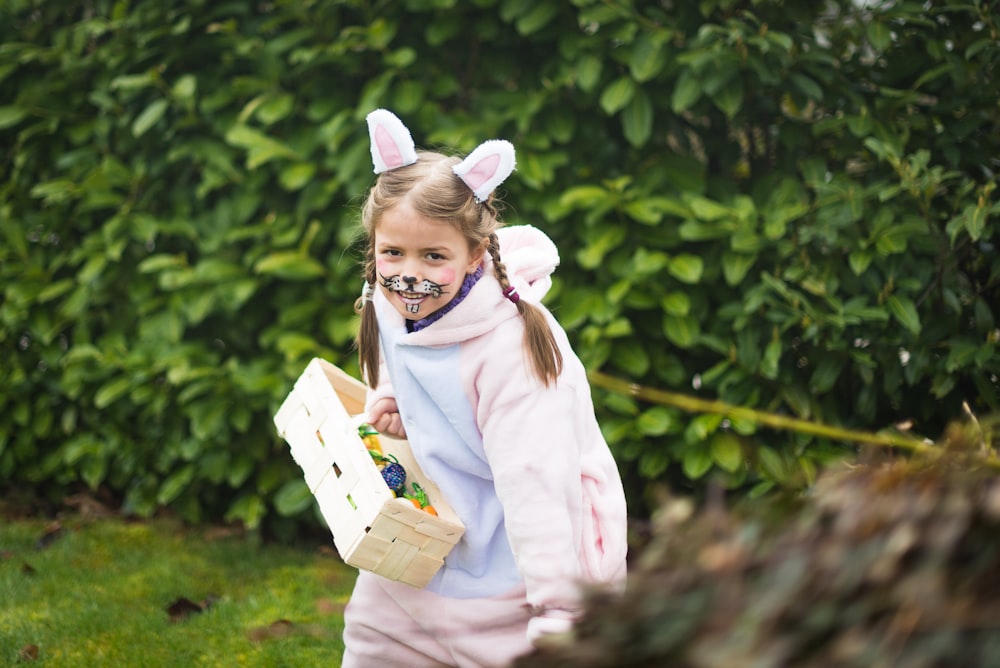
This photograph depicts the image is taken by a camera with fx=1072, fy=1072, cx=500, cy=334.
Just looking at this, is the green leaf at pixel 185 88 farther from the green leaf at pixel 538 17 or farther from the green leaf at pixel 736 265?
the green leaf at pixel 736 265

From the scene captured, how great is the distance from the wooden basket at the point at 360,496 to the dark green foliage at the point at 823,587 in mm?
1076

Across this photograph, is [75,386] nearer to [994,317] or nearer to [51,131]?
[51,131]

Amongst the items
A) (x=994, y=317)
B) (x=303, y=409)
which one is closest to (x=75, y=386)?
(x=303, y=409)

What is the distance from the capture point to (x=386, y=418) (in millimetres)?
2748

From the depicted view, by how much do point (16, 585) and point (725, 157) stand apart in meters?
3.03

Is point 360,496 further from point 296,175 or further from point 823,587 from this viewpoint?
point 296,175

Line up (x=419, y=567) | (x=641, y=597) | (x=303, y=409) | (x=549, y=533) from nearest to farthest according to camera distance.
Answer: (x=641, y=597) → (x=549, y=533) → (x=419, y=567) → (x=303, y=409)

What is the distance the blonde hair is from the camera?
2.38 metres

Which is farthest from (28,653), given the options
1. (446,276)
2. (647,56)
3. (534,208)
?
(647,56)

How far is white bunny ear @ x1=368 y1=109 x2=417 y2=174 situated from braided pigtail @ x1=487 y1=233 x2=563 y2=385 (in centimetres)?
29

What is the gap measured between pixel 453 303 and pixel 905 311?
172 cm

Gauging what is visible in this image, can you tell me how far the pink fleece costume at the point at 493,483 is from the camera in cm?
229

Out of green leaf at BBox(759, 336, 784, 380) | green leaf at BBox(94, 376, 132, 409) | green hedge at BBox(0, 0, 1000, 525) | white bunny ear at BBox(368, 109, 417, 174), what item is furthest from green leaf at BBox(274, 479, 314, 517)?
white bunny ear at BBox(368, 109, 417, 174)

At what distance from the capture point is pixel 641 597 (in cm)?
121
